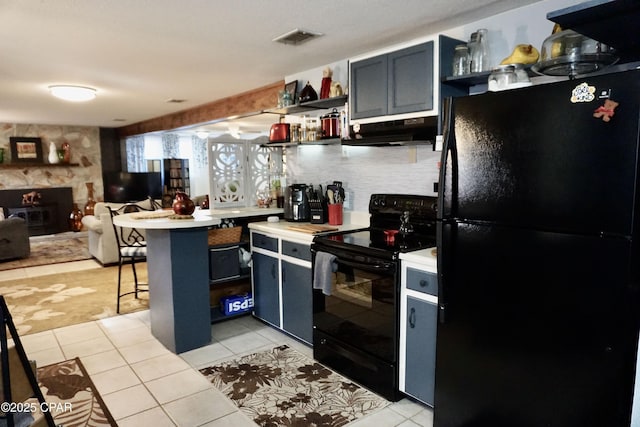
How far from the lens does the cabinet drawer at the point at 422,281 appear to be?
2174 mm

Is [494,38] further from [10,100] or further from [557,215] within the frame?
[10,100]

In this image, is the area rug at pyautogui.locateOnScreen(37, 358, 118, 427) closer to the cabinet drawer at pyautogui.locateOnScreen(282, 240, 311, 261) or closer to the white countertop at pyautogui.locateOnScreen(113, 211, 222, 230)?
the white countertop at pyautogui.locateOnScreen(113, 211, 222, 230)

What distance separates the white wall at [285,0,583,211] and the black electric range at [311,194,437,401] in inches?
7.2

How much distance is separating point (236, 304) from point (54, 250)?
5.06 m

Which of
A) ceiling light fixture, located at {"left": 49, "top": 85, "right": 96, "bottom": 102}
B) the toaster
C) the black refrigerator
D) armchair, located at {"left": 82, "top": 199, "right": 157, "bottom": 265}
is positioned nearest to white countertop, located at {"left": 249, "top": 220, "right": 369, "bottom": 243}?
the toaster

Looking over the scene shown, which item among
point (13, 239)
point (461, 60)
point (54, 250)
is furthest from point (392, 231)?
point (54, 250)

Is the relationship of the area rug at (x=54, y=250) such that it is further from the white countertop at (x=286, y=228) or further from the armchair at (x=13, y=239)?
the white countertop at (x=286, y=228)

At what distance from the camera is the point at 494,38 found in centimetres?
248

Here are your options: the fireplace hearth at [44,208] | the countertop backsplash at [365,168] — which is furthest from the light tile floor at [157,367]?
the fireplace hearth at [44,208]

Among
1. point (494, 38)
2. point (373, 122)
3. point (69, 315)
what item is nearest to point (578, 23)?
point (494, 38)

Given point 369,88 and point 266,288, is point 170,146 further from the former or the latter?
point 369,88

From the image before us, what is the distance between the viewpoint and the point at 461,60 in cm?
241

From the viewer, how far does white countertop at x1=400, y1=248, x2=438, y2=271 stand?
7.09ft

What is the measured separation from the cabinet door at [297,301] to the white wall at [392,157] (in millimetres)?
774
